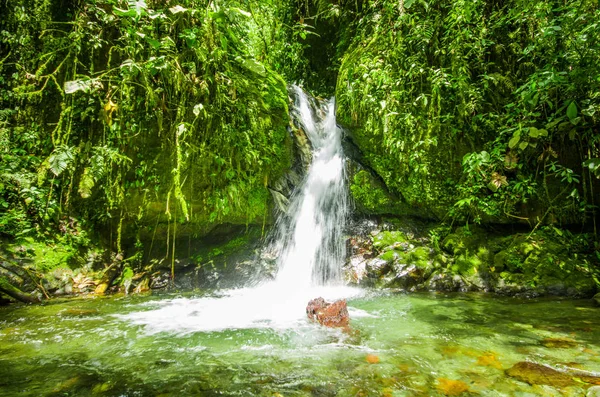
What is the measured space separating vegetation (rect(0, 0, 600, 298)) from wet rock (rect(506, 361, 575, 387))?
2.85 metres

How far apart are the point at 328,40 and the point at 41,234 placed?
7340mm

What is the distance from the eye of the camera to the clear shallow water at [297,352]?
180cm

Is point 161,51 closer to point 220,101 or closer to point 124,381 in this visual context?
point 220,101

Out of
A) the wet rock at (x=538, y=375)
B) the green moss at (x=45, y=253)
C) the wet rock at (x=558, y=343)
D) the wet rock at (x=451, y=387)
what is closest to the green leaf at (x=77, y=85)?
the green moss at (x=45, y=253)

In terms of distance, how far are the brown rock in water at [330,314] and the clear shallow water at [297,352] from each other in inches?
4.3

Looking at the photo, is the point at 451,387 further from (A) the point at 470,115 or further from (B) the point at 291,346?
(A) the point at 470,115

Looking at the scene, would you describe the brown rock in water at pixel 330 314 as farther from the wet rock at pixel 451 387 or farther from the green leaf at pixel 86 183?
the green leaf at pixel 86 183

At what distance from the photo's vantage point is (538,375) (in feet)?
6.24

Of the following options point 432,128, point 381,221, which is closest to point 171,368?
point 381,221

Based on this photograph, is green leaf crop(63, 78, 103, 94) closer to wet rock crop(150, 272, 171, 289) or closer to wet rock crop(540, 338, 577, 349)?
wet rock crop(150, 272, 171, 289)

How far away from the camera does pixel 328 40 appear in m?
8.06

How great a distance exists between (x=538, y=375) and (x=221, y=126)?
160 inches

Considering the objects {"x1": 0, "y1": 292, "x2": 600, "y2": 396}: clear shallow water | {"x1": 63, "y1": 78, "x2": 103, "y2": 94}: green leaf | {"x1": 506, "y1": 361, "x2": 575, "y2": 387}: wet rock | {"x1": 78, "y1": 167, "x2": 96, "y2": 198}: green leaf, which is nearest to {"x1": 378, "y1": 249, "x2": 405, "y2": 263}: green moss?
{"x1": 0, "y1": 292, "x2": 600, "y2": 396}: clear shallow water

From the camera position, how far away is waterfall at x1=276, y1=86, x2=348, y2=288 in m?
4.85
